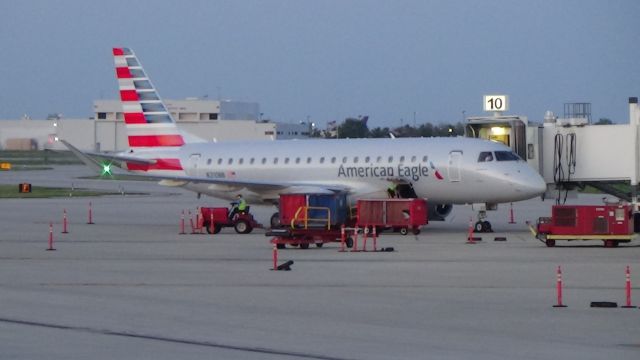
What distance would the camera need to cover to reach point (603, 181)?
133ft

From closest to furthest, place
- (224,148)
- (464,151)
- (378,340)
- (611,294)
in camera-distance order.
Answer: (378,340) < (611,294) < (464,151) < (224,148)

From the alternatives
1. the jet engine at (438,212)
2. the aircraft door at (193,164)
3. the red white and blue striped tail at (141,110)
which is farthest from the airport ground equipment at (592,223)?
the red white and blue striped tail at (141,110)

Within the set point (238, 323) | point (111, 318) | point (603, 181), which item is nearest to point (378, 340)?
point (238, 323)

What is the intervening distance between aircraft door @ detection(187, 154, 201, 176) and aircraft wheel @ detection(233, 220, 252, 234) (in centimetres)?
528

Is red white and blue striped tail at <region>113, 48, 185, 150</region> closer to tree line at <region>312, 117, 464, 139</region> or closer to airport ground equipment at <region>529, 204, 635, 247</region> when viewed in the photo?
airport ground equipment at <region>529, 204, 635, 247</region>

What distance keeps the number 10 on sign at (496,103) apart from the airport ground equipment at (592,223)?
10.0m

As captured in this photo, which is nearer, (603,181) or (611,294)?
(611,294)

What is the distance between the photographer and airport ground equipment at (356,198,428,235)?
129ft

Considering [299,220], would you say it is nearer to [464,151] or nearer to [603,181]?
[464,151]

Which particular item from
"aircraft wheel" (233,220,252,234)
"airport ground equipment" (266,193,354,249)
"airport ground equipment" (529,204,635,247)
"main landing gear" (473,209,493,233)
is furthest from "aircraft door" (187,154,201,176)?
"airport ground equipment" (529,204,635,247)

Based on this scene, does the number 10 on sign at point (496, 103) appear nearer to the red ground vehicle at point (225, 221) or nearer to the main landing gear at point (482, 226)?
the main landing gear at point (482, 226)

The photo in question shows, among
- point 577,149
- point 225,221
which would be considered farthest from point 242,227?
point 577,149

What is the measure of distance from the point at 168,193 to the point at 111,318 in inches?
2275

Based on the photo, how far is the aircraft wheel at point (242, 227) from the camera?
42.2 metres
